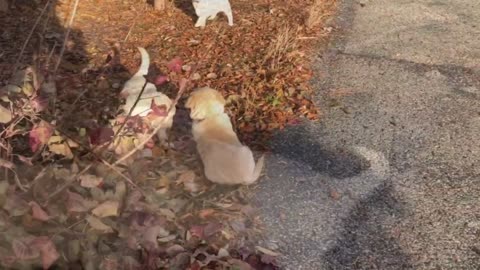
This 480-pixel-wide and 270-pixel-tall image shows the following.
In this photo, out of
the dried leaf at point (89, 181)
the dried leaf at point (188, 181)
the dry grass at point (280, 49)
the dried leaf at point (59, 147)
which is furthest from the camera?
the dry grass at point (280, 49)

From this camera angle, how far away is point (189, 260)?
111 inches

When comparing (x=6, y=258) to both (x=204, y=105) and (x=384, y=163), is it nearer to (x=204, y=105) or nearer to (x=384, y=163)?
(x=204, y=105)

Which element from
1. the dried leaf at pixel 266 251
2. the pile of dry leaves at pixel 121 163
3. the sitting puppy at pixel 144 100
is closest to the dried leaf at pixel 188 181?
the pile of dry leaves at pixel 121 163

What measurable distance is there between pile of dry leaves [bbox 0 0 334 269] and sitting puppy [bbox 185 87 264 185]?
4.7 inches

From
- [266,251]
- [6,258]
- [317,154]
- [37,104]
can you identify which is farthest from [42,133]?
[317,154]

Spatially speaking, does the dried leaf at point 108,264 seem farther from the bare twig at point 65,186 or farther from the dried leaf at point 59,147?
the dried leaf at point 59,147

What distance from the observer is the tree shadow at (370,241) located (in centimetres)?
310

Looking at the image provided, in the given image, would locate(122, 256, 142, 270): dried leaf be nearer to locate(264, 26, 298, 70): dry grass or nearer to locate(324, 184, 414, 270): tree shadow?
locate(324, 184, 414, 270): tree shadow

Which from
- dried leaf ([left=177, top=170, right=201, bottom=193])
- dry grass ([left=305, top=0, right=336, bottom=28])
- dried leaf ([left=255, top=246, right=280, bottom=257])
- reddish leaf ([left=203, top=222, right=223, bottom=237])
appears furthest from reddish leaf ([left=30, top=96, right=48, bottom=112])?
dry grass ([left=305, top=0, right=336, bottom=28])

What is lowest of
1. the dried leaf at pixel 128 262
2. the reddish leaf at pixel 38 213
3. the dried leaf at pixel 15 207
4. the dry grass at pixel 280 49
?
the dry grass at pixel 280 49

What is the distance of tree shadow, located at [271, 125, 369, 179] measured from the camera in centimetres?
387

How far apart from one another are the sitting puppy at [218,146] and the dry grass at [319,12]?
2813 mm

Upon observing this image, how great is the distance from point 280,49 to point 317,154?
4.83ft

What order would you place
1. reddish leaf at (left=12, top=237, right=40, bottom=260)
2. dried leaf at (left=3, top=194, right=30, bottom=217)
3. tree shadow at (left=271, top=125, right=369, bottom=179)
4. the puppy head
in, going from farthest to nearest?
tree shadow at (left=271, top=125, right=369, bottom=179)
the puppy head
dried leaf at (left=3, top=194, right=30, bottom=217)
reddish leaf at (left=12, top=237, right=40, bottom=260)
